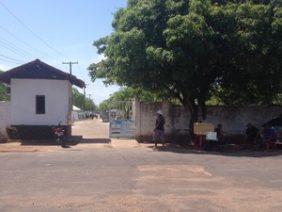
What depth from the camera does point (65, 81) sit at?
2856 centimetres

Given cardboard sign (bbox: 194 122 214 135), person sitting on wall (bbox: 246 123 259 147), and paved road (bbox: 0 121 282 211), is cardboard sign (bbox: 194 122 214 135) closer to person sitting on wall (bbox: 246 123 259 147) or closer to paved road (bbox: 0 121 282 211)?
person sitting on wall (bbox: 246 123 259 147)

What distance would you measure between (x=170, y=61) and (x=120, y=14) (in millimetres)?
6284

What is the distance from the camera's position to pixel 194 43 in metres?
22.5

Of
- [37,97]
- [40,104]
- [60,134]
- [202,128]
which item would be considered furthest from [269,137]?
[37,97]

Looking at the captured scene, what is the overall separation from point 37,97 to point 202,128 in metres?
8.81

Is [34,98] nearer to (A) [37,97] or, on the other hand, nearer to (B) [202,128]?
(A) [37,97]

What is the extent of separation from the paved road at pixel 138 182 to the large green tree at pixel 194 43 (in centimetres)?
416

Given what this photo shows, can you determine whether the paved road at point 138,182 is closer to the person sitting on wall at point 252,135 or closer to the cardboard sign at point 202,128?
the cardboard sign at point 202,128

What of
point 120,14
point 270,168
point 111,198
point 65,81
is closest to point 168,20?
point 120,14

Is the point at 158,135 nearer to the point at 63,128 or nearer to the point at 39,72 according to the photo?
the point at 63,128

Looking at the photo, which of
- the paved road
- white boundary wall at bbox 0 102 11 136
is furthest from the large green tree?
white boundary wall at bbox 0 102 11 136

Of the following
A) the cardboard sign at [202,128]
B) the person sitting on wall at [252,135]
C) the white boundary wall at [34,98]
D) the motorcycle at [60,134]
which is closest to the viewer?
the cardboard sign at [202,128]

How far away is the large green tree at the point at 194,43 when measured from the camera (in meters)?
22.8

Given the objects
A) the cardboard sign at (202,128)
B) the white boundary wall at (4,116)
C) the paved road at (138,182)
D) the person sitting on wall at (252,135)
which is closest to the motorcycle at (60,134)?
the white boundary wall at (4,116)
